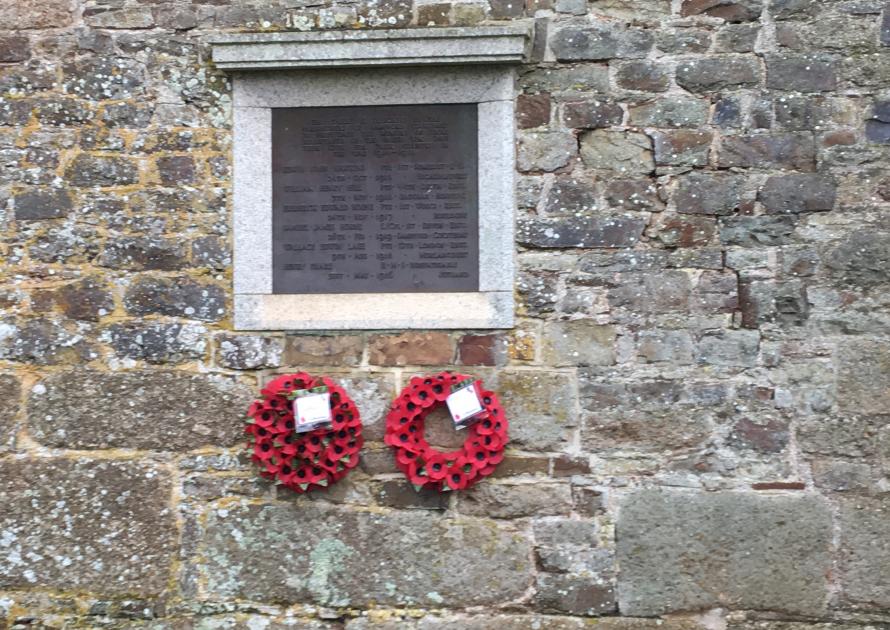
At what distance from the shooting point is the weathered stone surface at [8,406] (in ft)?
10.8

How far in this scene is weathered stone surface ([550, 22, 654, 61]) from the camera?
10.7 feet

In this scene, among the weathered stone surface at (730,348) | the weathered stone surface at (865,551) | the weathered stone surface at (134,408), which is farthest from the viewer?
the weathered stone surface at (134,408)

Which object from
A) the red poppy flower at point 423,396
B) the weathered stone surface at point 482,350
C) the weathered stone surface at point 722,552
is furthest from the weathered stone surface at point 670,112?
the weathered stone surface at point 722,552

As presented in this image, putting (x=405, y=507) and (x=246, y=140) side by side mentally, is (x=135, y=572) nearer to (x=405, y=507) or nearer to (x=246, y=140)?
(x=405, y=507)

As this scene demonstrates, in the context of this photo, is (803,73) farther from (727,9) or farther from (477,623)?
(477,623)

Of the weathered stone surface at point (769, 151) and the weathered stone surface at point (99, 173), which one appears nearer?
the weathered stone surface at point (769, 151)

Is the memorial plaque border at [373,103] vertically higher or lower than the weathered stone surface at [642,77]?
lower

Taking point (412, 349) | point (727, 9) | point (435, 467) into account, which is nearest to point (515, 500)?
point (435, 467)

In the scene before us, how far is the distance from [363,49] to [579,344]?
1.50 m

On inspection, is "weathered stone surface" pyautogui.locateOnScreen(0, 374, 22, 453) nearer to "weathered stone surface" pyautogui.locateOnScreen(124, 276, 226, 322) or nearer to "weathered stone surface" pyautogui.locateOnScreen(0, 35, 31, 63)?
"weathered stone surface" pyautogui.locateOnScreen(124, 276, 226, 322)

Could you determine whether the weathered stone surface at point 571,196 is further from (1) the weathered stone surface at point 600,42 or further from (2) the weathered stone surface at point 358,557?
(2) the weathered stone surface at point 358,557

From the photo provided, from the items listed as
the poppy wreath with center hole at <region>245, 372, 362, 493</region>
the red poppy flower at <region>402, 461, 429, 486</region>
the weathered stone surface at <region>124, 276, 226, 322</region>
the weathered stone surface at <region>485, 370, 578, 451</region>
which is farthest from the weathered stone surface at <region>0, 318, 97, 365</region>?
the weathered stone surface at <region>485, 370, 578, 451</region>

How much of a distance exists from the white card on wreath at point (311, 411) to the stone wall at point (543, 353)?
0.17 metres

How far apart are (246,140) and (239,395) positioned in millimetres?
1077
